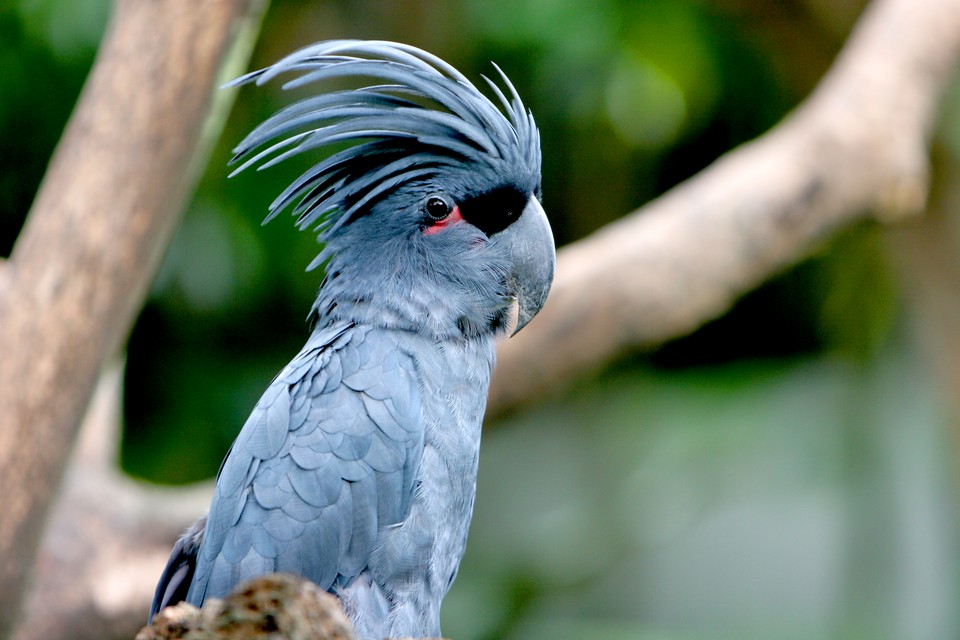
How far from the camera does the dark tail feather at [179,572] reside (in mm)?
1724

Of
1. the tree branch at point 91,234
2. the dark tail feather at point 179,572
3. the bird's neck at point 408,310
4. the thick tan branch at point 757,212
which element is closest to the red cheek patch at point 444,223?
the bird's neck at point 408,310

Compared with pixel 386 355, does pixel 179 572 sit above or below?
below

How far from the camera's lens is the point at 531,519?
4.96 metres

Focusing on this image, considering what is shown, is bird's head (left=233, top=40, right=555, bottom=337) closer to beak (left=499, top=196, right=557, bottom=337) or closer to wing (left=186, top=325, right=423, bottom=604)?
beak (left=499, top=196, right=557, bottom=337)

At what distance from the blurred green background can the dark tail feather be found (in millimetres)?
1956

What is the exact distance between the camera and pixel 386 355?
5.39 feet

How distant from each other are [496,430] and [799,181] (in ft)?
4.08

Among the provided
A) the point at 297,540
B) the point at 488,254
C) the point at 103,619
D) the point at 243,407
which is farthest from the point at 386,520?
the point at 243,407

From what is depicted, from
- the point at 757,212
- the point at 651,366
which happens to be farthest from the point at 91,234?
the point at 651,366

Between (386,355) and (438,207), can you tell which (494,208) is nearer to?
(438,207)

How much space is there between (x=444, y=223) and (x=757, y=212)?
61.8 inches

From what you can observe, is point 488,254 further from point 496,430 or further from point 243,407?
point 243,407

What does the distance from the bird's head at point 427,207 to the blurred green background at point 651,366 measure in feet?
6.12

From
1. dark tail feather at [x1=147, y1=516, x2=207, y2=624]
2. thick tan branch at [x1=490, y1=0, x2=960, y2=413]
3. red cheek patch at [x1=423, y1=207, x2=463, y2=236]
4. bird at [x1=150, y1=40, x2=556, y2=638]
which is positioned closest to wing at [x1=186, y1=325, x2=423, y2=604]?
bird at [x1=150, y1=40, x2=556, y2=638]
